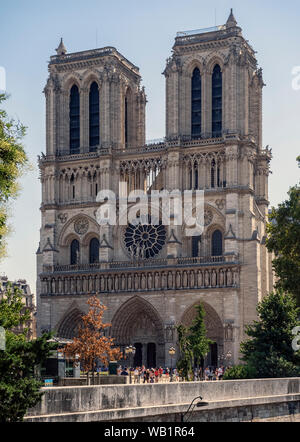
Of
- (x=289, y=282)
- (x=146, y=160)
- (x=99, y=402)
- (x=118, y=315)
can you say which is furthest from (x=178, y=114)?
(x=99, y=402)

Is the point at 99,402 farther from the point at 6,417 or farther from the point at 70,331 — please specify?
the point at 70,331

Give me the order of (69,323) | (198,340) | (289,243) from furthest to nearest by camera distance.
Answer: (69,323) → (198,340) → (289,243)

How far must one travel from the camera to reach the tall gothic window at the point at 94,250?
69.7 metres

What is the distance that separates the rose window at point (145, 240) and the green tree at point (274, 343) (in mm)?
24512

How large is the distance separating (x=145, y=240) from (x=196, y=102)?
36.4 ft

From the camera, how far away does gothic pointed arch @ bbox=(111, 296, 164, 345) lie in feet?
216

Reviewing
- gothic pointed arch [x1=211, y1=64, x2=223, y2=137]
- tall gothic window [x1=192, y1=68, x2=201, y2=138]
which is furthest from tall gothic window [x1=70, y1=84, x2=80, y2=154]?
gothic pointed arch [x1=211, y1=64, x2=223, y2=137]

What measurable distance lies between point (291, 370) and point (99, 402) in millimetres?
18187

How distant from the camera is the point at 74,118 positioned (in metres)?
72.8

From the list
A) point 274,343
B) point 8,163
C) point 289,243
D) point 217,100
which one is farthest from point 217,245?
point 8,163

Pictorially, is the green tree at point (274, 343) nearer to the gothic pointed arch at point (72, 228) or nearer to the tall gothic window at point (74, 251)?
the gothic pointed arch at point (72, 228)

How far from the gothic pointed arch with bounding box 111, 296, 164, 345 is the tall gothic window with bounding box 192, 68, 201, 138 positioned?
13339 millimetres

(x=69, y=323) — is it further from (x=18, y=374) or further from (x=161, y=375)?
(x=18, y=374)

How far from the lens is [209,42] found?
2645 inches
